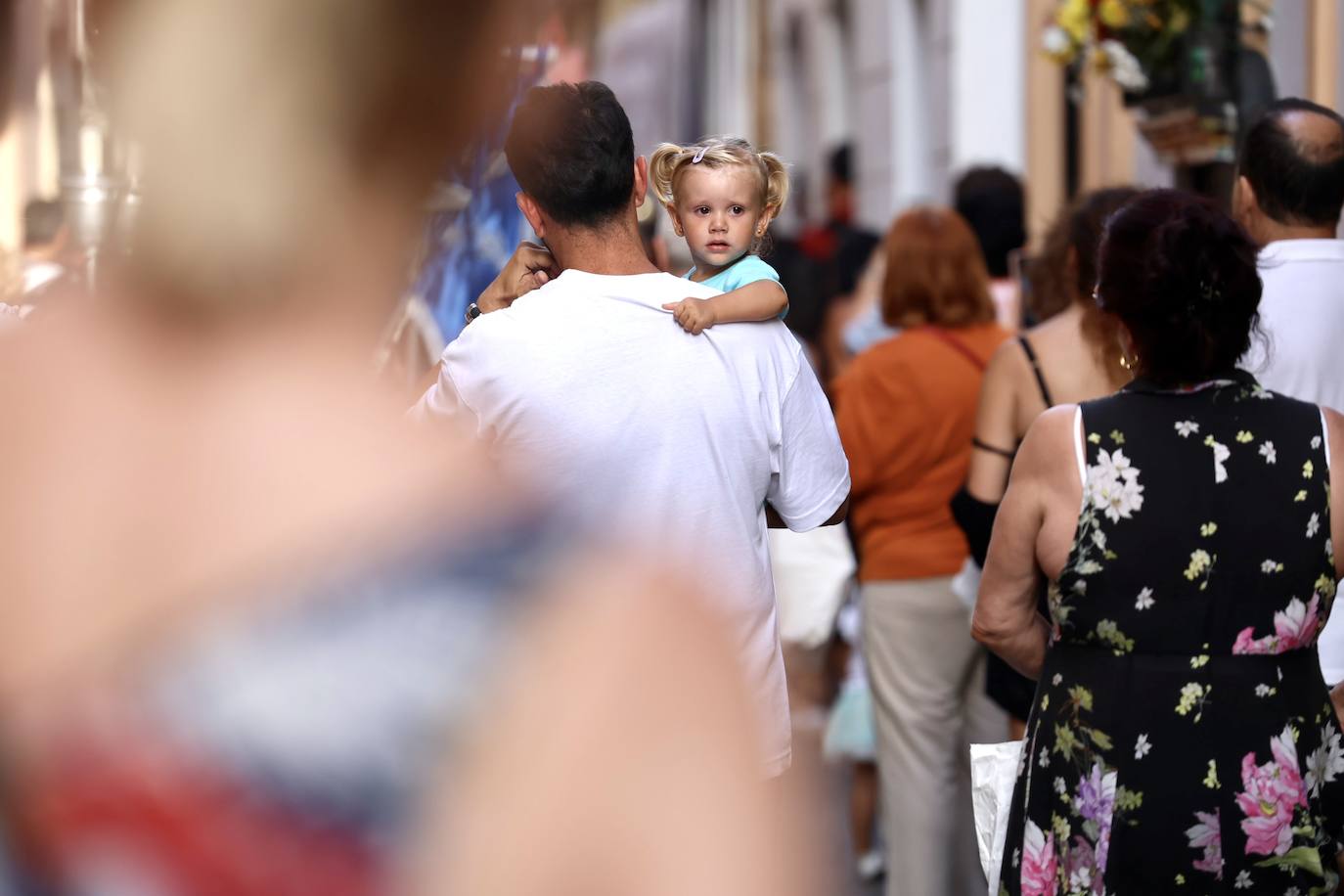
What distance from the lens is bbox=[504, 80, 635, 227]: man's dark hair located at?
210cm

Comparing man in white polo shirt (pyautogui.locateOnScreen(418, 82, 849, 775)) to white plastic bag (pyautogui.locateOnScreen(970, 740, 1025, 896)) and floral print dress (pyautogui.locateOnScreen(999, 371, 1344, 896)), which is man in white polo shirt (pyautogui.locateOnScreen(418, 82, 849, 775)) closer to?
floral print dress (pyautogui.locateOnScreen(999, 371, 1344, 896))

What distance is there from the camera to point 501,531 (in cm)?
82

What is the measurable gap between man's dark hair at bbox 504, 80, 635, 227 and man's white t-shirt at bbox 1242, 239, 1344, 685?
1.57 metres

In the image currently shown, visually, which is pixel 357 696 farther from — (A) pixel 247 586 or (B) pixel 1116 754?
(B) pixel 1116 754

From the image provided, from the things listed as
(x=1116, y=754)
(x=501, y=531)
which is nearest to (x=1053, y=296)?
(x=1116, y=754)

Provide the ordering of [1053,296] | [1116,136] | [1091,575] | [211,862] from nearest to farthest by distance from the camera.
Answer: [211,862] → [1091,575] → [1053,296] → [1116,136]

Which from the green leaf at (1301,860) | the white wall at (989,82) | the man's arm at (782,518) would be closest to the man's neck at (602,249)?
the man's arm at (782,518)

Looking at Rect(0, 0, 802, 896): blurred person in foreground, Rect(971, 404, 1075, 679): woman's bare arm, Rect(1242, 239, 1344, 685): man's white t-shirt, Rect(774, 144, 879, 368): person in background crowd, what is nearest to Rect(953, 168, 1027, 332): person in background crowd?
Rect(774, 144, 879, 368): person in background crowd

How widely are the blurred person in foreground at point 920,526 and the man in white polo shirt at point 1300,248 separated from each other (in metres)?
1.13

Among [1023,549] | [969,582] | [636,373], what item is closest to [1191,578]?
[1023,549]

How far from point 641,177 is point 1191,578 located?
1042 millimetres

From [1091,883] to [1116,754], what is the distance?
0.69ft

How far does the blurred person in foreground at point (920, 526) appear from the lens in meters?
4.59

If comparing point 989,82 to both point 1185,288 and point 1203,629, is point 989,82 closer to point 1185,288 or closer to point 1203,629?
point 1185,288
